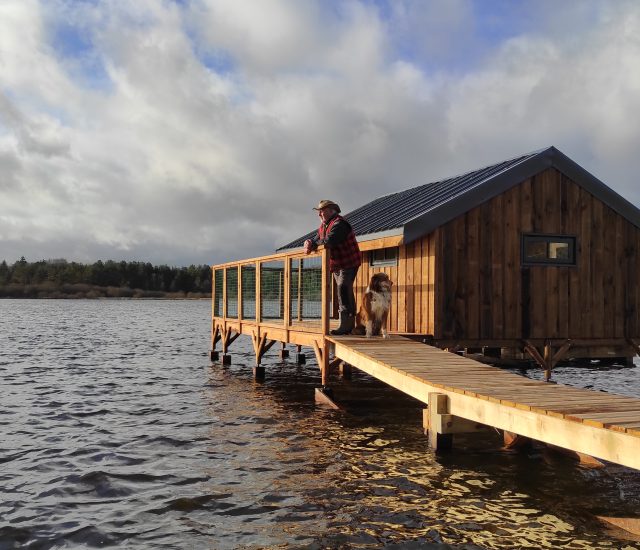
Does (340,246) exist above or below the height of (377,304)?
above

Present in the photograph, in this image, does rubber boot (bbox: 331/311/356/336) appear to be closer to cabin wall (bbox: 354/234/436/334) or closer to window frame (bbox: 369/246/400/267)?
cabin wall (bbox: 354/234/436/334)

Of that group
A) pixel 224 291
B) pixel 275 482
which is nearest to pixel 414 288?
pixel 275 482

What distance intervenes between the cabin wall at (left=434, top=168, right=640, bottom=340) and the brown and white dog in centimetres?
135

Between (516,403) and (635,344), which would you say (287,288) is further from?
(635,344)

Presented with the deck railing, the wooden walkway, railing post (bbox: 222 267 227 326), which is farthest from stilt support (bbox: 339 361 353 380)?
the wooden walkway

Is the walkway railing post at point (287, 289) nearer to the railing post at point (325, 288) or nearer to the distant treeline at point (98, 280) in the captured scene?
the railing post at point (325, 288)

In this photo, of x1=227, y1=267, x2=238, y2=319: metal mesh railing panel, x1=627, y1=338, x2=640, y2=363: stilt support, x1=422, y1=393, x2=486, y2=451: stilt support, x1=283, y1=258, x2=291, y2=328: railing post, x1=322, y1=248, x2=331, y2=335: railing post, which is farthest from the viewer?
x1=227, y1=267, x2=238, y2=319: metal mesh railing panel

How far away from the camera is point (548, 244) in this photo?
13352 millimetres

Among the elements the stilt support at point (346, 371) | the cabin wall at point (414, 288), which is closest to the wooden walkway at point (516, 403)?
the cabin wall at point (414, 288)

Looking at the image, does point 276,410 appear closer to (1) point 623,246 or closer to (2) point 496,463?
(2) point 496,463

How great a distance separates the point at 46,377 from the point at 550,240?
1302 centimetres

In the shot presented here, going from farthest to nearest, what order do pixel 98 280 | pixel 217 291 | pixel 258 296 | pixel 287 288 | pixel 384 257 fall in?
pixel 98 280 → pixel 217 291 → pixel 258 296 → pixel 384 257 → pixel 287 288

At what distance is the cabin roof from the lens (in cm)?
1202

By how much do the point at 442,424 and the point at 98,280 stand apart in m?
129
